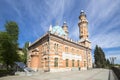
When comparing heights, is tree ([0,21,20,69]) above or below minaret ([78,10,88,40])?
below

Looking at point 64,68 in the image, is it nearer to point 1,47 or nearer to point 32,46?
point 32,46

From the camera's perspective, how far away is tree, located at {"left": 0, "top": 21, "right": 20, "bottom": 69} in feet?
77.9

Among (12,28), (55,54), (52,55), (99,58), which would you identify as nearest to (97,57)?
(99,58)

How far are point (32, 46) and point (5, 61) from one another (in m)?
10.0

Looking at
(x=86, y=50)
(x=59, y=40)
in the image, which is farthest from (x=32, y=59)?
(x=86, y=50)

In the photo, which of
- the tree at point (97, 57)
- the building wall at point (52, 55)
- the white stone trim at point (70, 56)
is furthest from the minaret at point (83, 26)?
the tree at point (97, 57)

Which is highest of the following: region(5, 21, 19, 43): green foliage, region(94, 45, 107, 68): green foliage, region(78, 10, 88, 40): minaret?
region(78, 10, 88, 40): minaret

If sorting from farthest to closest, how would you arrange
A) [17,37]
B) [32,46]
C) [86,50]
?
[86,50] → [32,46] → [17,37]

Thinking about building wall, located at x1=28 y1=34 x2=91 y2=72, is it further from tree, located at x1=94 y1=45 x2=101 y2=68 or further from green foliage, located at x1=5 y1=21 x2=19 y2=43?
tree, located at x1=94 y1=45 x2=101 y2=68

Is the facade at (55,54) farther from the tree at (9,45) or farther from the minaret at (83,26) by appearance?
the minaret at (83,26)

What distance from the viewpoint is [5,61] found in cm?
2853

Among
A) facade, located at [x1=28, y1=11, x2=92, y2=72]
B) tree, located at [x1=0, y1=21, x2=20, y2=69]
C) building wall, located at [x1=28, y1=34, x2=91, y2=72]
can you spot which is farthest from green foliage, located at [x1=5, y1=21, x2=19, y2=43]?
building wall, located at [x1=28, y1=34, x2=91, y2=72]

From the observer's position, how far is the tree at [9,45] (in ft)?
77.9

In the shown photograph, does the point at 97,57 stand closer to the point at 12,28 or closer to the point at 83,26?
the point at 83,26
